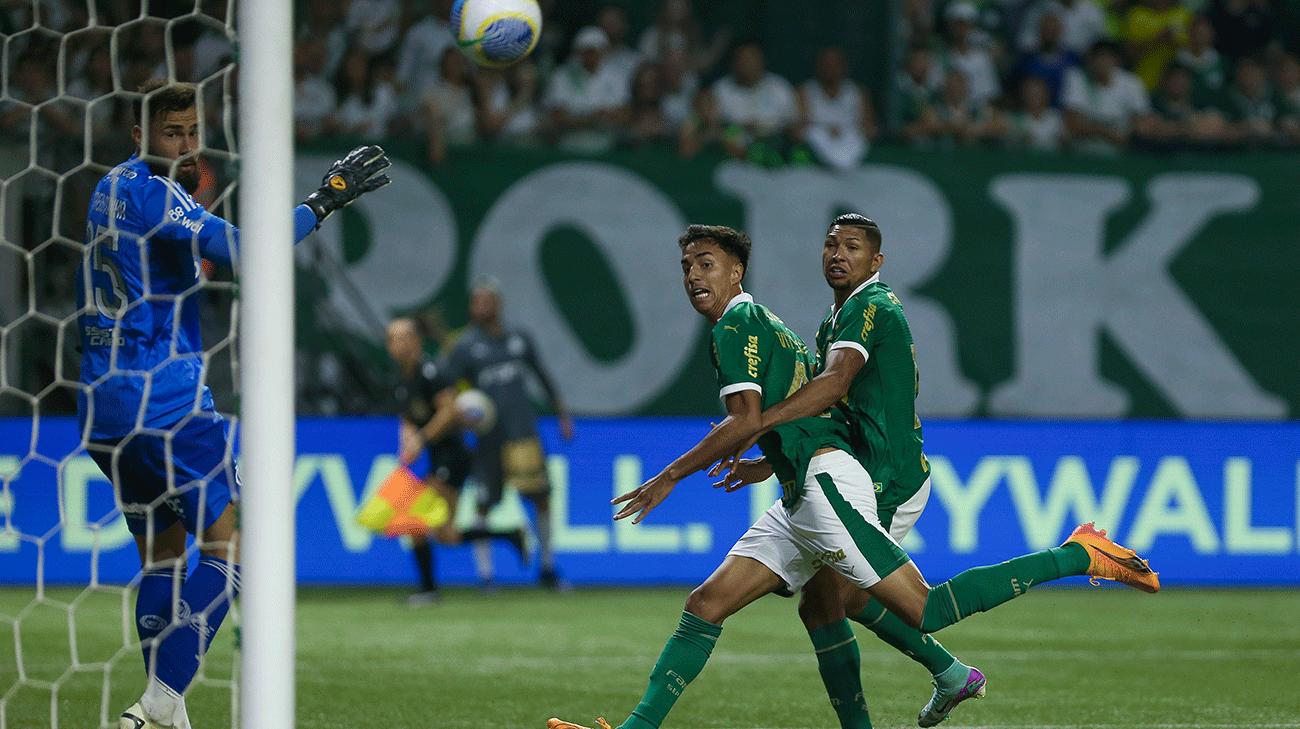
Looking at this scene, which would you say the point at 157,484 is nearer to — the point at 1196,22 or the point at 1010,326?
the point at 1010,326

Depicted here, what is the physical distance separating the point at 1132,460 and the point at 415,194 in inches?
237

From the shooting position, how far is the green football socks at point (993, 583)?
4.54 meters

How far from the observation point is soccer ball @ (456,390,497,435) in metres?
10.6

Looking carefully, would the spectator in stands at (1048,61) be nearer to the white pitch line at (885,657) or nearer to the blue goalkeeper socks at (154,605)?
the white pitch line at (885,657)

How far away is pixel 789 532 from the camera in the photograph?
470 cm

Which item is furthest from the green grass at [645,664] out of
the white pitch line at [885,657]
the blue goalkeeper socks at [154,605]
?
the blue goalkeeper socks at [154,605]

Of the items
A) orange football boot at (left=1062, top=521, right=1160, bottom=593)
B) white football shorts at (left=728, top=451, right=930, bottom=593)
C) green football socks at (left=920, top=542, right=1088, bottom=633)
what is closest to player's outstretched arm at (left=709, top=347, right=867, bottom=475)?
white football shorts at (left=728, top=451, right=930, bottom=593)

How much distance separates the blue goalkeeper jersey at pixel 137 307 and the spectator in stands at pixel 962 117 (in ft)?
28.9

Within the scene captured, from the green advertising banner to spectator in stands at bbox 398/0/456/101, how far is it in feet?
3.98

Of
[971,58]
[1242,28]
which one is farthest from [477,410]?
[1242,28]

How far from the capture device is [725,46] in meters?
13.7

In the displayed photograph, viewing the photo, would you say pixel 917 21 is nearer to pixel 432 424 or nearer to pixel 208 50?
pixel 432 424

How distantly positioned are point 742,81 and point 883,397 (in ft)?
28.0

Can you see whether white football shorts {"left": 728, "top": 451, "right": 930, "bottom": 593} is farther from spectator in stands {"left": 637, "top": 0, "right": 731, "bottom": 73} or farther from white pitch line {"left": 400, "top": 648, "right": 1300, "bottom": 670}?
spectator in stands {"left": 637, "top": 0, "right": 731, "bottom": 73}
